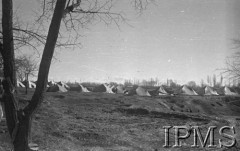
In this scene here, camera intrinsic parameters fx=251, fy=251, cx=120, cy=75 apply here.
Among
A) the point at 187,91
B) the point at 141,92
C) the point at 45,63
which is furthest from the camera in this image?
the point at 187,91

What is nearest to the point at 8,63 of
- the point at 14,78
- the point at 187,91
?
the point at 14,78

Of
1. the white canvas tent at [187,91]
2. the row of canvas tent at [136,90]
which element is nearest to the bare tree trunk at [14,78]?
the row of canvas tent at [136,90]

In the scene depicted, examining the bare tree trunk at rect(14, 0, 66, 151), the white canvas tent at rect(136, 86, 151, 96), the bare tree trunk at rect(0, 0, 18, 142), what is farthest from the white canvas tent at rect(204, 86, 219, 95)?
the bare tree trunk at rect(0, 0, 18, 142)

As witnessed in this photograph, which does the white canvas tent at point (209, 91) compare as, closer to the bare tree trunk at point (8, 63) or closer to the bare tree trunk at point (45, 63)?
the bare tree trunk at point (45, 63)

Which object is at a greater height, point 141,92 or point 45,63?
point 45,63

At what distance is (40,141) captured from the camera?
8.82 m

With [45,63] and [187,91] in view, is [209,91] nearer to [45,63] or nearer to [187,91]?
[187,91]

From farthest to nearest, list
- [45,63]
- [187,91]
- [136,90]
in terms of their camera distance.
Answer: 1. [187,91]
2. [136,90]
3. [45,63]

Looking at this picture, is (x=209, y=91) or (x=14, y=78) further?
(x=209, y=91)

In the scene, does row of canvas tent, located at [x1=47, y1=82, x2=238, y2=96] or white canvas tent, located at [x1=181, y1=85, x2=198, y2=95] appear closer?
row of canvas tent, located at [x1=47, y1=82, x2=238, y2=96]

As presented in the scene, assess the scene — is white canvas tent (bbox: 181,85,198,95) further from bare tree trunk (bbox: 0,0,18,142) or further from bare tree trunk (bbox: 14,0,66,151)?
bare tree trunk (bbox: 0,0,18,142)

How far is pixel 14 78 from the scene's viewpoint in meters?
4.56

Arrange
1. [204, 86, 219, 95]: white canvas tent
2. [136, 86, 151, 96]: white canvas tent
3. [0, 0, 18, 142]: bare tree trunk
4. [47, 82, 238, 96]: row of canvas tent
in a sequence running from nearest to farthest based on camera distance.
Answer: [0, 0, 18, 142]: bare tree trunk
[136, 86, 151, 96]: white canvas tent
[47, 82, 238, 96]: row of canvas tent
[204, 86, 219, 95]: white canvas tent

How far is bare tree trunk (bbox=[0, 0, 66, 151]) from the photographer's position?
175 inches
